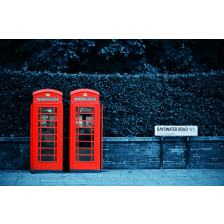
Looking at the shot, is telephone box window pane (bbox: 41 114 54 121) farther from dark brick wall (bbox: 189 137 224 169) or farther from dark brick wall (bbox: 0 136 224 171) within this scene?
dark brick wall (bbox: 189 137 224 169)

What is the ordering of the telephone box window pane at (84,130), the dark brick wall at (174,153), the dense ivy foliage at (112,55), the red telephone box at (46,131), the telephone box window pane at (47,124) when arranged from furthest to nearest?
the dense ivy foliage at (112,55), the dark brick wall at (174,153), the telephone box window pane at (84,130), the telephone box window pane at (47,124), the red telephone box at (46,131)

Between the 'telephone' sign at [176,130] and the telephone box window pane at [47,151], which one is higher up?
the 'telephone' sign at [176,130]

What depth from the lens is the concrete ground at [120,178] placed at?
7535mm

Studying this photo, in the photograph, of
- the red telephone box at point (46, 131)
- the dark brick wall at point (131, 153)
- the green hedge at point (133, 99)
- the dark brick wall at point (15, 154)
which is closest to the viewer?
the red telephone box at point (46, 131)

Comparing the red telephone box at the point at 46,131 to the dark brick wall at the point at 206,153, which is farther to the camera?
the dark brick wall at the point at 206,153

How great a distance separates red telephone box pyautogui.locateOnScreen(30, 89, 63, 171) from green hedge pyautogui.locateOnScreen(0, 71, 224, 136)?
3.05 feet

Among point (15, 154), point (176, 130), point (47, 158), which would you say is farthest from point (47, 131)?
point (176, 130)

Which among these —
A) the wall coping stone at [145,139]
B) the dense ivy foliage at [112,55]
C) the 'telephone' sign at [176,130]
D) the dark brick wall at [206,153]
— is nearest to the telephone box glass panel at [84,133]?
the wall coping stone at [145,139]

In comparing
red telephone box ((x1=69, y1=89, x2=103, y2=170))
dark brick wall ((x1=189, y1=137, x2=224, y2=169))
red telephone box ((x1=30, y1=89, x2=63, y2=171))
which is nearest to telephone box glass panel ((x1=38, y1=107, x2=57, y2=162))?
red telephone box ((x1=30, y1=89, x2=63, y2=171))

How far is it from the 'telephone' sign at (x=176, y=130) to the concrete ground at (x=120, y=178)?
44.6 inches

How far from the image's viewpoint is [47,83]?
9.24 m

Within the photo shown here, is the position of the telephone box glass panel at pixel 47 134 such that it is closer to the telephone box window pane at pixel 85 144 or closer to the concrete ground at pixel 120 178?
the concrete ground at pixel 120 178

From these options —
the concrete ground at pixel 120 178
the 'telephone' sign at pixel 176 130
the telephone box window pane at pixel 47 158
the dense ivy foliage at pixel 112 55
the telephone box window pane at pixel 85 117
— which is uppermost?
the dense ivy foliage at pixel 112 55

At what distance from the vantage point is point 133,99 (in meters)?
9.55
